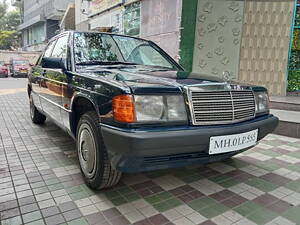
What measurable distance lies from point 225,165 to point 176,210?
1301 mm

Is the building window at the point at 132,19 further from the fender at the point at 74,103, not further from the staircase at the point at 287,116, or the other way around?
the fender at the point at 74,103

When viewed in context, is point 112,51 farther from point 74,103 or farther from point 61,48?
point 74,103

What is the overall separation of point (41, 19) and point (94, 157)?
42.8 m

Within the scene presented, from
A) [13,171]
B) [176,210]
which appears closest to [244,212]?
[176,210]


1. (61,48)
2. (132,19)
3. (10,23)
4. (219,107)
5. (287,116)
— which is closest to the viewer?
(219,107)

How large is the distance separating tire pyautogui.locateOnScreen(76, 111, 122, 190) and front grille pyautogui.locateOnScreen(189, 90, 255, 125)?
85 cm

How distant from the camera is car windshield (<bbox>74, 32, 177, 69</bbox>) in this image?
9.59 ft

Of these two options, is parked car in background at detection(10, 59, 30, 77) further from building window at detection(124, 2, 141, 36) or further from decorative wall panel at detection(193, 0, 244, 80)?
decorative wall panel at detection(193, 0, 244, 80)

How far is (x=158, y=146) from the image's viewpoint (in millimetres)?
1859

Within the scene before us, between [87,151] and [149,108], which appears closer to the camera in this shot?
[149,108]

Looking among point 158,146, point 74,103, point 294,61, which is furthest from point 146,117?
point 294,61

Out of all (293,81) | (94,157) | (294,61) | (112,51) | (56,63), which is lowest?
(94,157)

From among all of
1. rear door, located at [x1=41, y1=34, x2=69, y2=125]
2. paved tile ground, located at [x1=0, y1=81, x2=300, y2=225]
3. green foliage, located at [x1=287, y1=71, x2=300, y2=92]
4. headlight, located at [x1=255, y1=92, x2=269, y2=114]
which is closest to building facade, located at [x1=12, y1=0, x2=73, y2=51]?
green foliage, located at [x1=287, y1=71, x2=300, y2=92]

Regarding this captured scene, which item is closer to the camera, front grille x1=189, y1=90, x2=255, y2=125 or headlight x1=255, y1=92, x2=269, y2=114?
front grille x1=189, y1=90, x2=255, y2=125
